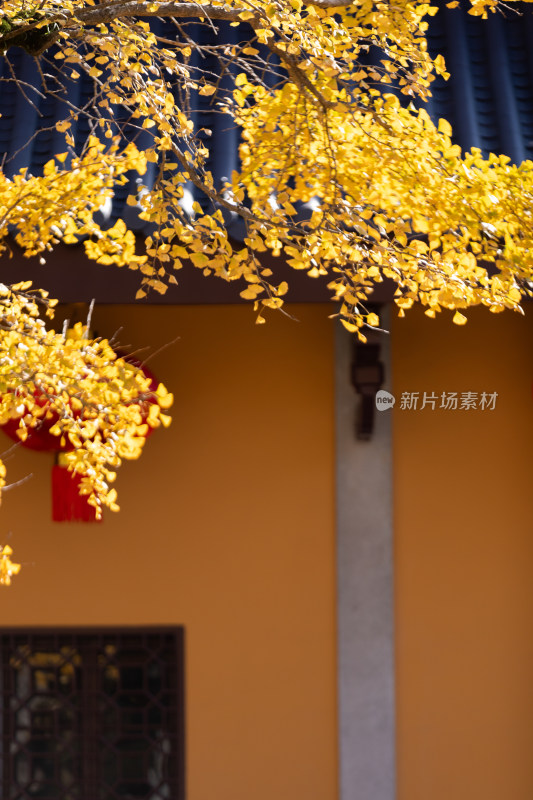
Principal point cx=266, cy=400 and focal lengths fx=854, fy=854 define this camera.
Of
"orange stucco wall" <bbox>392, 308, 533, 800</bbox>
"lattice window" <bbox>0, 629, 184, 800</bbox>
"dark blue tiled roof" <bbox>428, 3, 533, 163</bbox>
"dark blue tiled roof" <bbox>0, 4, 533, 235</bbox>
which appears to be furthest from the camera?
"lattice window" <bbox>0, 629, 184, 800</bbox>

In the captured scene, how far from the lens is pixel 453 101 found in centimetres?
474

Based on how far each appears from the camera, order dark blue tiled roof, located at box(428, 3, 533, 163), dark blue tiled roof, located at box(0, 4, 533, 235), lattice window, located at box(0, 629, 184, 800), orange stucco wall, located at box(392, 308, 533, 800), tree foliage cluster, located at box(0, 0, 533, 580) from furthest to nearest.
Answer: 1. lattice window, located at box(0, 629, 184, 800)
2. orange stucco wall, located at box(392, 308, 533, 800)
3. dark blue tiled roof, located at box(428, 3, 533, 163)
4. dark blue tiled roof, located at box(0, 4, 533, 235)
5. tree foliage cluster, located at box(0, 0, 533, 580)

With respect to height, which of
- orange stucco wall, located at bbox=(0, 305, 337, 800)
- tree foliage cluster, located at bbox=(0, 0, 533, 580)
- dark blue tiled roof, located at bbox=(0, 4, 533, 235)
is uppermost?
dark blue tiled roof, located at bbox=(0, 4, 533, 235)

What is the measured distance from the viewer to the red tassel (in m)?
4.49

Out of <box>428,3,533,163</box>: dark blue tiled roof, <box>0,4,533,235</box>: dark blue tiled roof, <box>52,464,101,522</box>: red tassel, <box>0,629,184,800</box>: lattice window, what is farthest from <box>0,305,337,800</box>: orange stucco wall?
<box>428,3,533,163</box>: dark blue tiled roof

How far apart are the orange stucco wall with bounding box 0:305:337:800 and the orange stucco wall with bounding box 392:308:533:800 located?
444 millimetres

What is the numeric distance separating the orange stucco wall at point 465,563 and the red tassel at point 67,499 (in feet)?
5.61

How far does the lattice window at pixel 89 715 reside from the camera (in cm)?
484

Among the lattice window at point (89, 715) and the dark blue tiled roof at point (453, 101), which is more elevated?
the dark blue tiled roof at point (453, 101)

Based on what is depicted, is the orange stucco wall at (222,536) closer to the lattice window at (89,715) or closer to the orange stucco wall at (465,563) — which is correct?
the lattice window at (89,715)

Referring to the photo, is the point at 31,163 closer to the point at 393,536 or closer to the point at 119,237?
the point at 119,237

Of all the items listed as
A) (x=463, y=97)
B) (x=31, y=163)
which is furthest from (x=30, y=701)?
(x=463, y=97)

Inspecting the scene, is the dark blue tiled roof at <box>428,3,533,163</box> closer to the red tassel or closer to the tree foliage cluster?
the tree foliage cluster

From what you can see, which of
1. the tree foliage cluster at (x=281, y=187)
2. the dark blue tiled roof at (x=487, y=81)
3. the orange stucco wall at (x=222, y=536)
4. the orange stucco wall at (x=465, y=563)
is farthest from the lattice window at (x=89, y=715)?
the dark blue tiled roof at (x=487, y=81)
